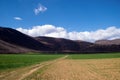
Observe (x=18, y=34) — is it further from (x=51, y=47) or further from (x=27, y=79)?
(x=27, y=79)

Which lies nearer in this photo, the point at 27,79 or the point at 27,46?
the point at 27,79

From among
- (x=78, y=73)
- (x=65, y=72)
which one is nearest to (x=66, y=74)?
(x=78, y=73)

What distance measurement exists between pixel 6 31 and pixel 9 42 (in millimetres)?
14126

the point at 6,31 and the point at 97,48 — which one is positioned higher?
the point at 6,31

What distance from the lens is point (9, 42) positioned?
566 ft

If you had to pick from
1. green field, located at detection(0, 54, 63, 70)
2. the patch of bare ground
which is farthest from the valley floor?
green field, located at detection(0, 54, 63, 70)

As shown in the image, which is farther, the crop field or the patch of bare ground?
the crop field

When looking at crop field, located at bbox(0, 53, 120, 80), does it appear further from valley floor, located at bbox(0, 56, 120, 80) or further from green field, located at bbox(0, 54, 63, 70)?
green field, located at bbox(0, 54, 63, 70)

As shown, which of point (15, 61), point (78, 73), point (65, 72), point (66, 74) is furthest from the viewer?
point (15, 61)

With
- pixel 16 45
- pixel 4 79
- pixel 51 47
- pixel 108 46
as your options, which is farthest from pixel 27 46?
pixel 4 79

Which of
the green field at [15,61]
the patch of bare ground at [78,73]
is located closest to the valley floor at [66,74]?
the patch of bare ground at [78,73]

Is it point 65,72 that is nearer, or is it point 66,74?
point 66,74

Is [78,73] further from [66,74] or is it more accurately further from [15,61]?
[15,61]

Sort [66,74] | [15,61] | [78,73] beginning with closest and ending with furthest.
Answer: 1. [66,74]
2. [78,73]
3. [15,61]
